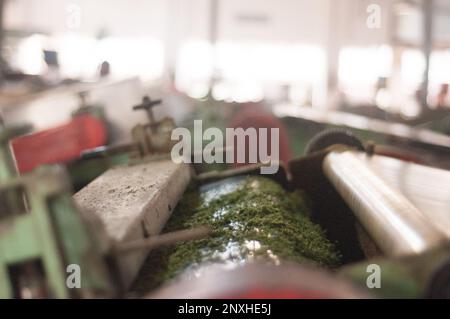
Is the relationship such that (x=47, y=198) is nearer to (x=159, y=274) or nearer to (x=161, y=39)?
(x=159, y=274)

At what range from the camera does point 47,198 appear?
3.14ft

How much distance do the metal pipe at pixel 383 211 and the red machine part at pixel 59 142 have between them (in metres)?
1.54

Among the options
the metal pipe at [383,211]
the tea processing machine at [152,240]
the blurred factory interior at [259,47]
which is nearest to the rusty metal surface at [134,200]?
the tea processing machine at [152,240]

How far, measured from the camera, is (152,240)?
3.25ft

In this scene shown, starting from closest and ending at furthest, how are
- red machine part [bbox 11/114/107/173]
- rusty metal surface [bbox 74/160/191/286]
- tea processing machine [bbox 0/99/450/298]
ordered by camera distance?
tea processing machine [bbox 0/99/450/298] < rusty metal surface [bbox 74/160/191/286] < red machine part [bbox 11/114/107/173]

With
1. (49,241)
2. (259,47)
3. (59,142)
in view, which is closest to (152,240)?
(49,241)

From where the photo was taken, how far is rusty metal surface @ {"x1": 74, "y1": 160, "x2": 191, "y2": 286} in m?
1.19

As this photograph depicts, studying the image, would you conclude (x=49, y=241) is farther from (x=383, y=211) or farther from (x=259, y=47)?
(x=259, y=47)

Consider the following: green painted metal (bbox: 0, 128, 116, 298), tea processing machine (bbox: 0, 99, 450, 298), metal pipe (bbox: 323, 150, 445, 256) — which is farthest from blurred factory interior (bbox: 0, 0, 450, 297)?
green painted metal (bbox: 0, 128, 116, 298)

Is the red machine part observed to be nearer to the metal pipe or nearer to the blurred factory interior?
the metal pipe

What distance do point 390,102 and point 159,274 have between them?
933 centimetres

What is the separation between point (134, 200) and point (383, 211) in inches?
28.3

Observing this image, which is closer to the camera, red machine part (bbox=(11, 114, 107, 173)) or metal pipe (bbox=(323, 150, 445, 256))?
metal pipe (bbox=(323, 150, 445, 256))

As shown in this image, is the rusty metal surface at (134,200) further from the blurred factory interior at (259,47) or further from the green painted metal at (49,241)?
the blurred factory interior at (259,47)
